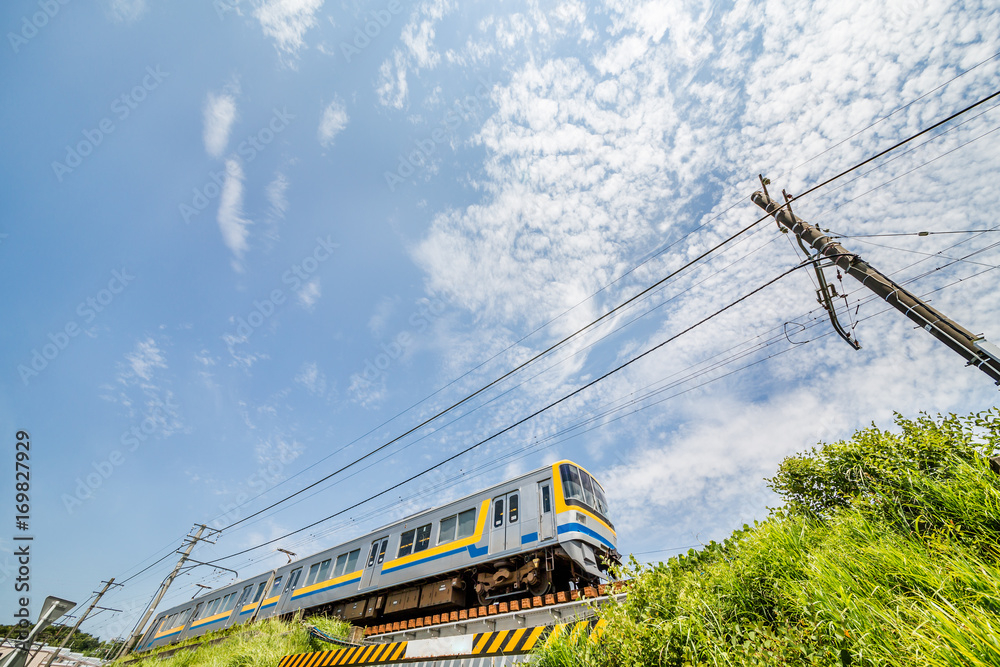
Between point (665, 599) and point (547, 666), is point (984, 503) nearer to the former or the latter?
point (665, 599)

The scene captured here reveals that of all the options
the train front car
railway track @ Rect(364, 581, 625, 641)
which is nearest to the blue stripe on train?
the train front car

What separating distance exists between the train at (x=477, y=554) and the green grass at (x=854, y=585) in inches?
168

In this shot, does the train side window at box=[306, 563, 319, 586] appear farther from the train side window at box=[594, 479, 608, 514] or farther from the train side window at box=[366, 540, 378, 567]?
the train side window at box=[594, 479, 608, 514]

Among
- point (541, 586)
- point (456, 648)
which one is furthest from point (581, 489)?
point (456, 648)

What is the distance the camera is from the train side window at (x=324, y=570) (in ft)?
44.0

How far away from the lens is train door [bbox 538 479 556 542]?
27.8ft

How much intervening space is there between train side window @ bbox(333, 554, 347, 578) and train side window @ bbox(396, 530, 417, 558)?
309 cm

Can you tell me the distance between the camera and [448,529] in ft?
33.9

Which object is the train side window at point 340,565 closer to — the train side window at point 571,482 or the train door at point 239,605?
the train door at point 239,605

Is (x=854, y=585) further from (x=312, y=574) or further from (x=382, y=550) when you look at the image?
(x=312, y=574)

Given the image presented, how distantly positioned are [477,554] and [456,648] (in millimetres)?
3329

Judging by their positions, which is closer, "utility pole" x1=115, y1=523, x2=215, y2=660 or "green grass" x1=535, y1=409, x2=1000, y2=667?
Result: "green grass" x1=535, y1=409, x2=1000, y2=667

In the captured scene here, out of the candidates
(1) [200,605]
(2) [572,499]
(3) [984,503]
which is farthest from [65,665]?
(3) [984,503]

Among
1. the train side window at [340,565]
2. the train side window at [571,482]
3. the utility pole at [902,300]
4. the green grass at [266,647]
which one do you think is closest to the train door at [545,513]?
the train side window at [571,482]
